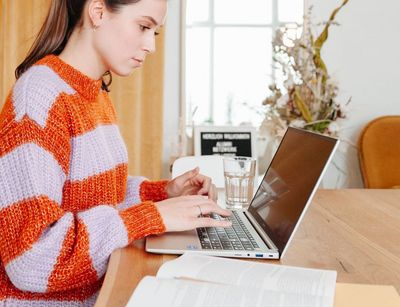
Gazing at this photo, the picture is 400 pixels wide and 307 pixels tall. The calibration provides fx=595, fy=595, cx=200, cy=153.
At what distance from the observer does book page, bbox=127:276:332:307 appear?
2.40 ft

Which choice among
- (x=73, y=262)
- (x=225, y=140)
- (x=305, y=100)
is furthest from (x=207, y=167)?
(x=73, y=262)

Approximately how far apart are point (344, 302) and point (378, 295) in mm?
63

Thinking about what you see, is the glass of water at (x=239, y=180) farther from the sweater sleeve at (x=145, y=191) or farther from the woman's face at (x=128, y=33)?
the woman's face at (x=128, y=33)

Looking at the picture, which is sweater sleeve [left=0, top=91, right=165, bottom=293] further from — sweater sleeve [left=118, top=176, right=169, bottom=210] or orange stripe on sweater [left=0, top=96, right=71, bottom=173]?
sweater sleeve [left=118, top=176, right=169, bottom=210]

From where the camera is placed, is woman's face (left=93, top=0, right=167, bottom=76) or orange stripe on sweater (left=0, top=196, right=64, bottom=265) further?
woman's face (left=93, top=0, right=167, bottom=76)

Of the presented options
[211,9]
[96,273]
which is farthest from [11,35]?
[96,273]

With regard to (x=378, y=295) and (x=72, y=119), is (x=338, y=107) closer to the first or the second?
(x=72, y=119)

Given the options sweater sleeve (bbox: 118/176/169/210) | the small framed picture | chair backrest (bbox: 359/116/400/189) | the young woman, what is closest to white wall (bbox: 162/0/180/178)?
the small framed picture

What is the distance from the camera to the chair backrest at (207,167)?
2312 mm

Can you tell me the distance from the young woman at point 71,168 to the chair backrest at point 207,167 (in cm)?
87

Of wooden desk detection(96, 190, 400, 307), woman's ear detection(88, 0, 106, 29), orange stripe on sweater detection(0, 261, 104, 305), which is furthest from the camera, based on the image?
woman's ear detection(88, 0, 106, 29)

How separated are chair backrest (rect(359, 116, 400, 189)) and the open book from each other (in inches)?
89.9

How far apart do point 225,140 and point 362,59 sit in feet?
2.86

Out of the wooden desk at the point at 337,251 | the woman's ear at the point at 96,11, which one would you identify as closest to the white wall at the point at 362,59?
the wooden desk at the point at 337,251
